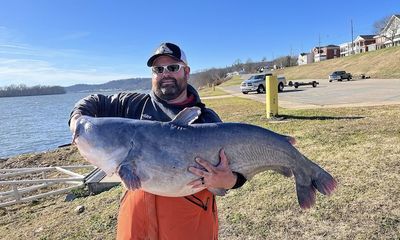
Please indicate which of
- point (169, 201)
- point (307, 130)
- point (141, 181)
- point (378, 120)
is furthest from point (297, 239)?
point (378, 120)

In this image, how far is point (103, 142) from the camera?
2508 mm

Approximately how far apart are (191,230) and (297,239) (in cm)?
227

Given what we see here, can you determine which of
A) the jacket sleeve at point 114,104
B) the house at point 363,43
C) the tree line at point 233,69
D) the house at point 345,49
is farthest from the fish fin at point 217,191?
the house at point 345,49

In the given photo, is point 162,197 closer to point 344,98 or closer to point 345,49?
point 344,98

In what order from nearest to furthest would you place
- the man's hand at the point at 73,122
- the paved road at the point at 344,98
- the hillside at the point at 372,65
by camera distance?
the man's hand at the point at 73,122 < the paved road at the point at 344,98 < the hillside at the point at 372,65

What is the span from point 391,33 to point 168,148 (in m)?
105

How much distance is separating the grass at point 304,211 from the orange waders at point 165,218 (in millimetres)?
2208

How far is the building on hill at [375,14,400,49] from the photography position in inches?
3612

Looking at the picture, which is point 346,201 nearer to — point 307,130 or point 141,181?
point 141,181

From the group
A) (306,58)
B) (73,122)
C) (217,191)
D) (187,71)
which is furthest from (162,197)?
(306,58)

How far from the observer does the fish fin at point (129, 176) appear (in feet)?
7.80

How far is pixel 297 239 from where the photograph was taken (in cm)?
457

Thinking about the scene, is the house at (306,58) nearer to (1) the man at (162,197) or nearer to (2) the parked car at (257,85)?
(2) the parked car at (257,85)

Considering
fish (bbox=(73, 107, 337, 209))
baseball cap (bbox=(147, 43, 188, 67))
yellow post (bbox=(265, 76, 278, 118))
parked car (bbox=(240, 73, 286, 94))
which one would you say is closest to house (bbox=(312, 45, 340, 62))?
parked car (bbox=(240, 73, 286, 94))
